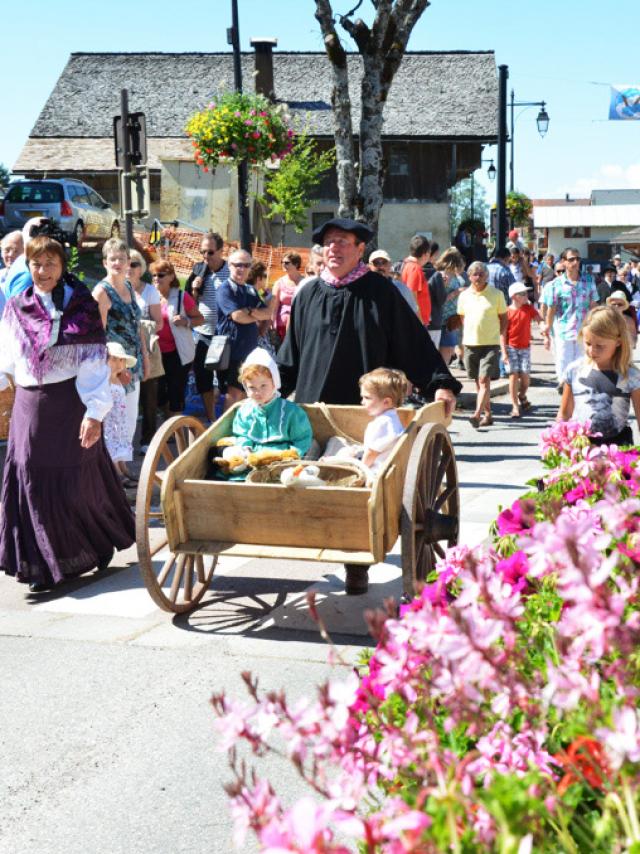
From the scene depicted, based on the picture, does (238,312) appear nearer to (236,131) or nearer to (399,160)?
(236,131)

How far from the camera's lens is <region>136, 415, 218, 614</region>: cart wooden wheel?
5824mm

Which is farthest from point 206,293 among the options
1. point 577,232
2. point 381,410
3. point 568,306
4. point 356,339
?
point 577,232

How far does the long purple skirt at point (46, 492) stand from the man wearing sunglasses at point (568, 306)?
7832 mm

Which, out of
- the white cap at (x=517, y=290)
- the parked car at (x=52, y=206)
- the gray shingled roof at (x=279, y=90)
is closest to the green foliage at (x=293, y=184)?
the gray shingled roof at (x=279, y=90)

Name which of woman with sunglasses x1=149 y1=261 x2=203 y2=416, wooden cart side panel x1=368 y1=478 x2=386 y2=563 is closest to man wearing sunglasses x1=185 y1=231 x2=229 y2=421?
woman with sunglasses x1=149 y1=261 x2=203 y2=416

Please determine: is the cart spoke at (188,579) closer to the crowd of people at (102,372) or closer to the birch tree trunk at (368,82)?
the crowd of people at (102,372)

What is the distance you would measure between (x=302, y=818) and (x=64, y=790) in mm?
3014

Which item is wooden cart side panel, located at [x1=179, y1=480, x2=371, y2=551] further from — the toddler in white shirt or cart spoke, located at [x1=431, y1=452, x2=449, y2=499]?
cart spoke, located at [x1=431, y1=452, x2=449, y2=499]

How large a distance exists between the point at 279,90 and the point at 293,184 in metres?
13.5

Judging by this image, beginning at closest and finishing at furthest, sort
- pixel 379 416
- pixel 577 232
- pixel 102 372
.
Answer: pixel 379 416 < pixel 102 372 < pixel 577 232

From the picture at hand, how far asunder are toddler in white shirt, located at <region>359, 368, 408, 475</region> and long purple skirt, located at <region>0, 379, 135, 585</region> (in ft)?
5.68

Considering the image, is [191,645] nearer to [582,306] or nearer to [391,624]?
[391,624]

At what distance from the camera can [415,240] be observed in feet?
45.3

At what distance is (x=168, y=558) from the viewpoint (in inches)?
256
